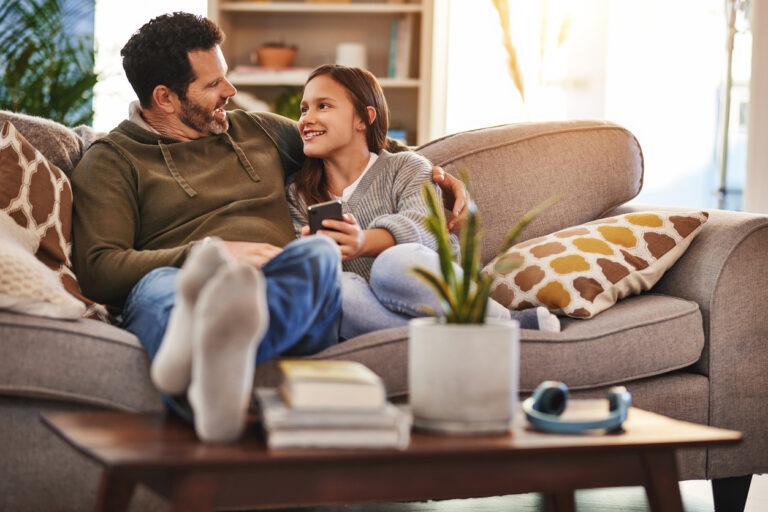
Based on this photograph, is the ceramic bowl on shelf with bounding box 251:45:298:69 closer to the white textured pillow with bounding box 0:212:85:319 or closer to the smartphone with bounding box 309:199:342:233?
the smartphone with bounding box 309:199:342:233

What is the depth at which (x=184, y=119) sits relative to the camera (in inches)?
101

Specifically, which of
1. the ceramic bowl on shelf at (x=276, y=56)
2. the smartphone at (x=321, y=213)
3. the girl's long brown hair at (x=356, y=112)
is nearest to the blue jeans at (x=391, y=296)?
the smartphone at (x=321, y=213)

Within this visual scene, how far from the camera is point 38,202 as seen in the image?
7.09 feet

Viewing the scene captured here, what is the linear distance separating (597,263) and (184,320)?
127 centimetres

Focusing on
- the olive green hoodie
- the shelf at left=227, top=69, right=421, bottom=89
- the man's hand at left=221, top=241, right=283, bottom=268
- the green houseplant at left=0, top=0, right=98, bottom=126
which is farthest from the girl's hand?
the shelf at left=227, top=69, right=421, bottom=89

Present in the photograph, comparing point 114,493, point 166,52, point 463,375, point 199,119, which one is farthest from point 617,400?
point 166,52

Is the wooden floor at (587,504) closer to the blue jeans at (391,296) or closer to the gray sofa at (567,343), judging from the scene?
the gray sofa at (567,343)

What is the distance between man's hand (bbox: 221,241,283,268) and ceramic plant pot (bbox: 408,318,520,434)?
0.81 metres

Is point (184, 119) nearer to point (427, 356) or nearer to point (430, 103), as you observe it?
point (427, 356)

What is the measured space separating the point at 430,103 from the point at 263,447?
3.55m

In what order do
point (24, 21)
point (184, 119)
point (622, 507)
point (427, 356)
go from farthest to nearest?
point (24, 21) < point (184, 119) < point (622, 507) < point (427, 356)

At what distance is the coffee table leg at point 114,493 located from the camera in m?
1.56

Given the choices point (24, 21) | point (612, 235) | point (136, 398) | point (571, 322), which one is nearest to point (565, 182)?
point (612, 235)

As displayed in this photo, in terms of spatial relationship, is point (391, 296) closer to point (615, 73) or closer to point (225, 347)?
point (225, 347)
